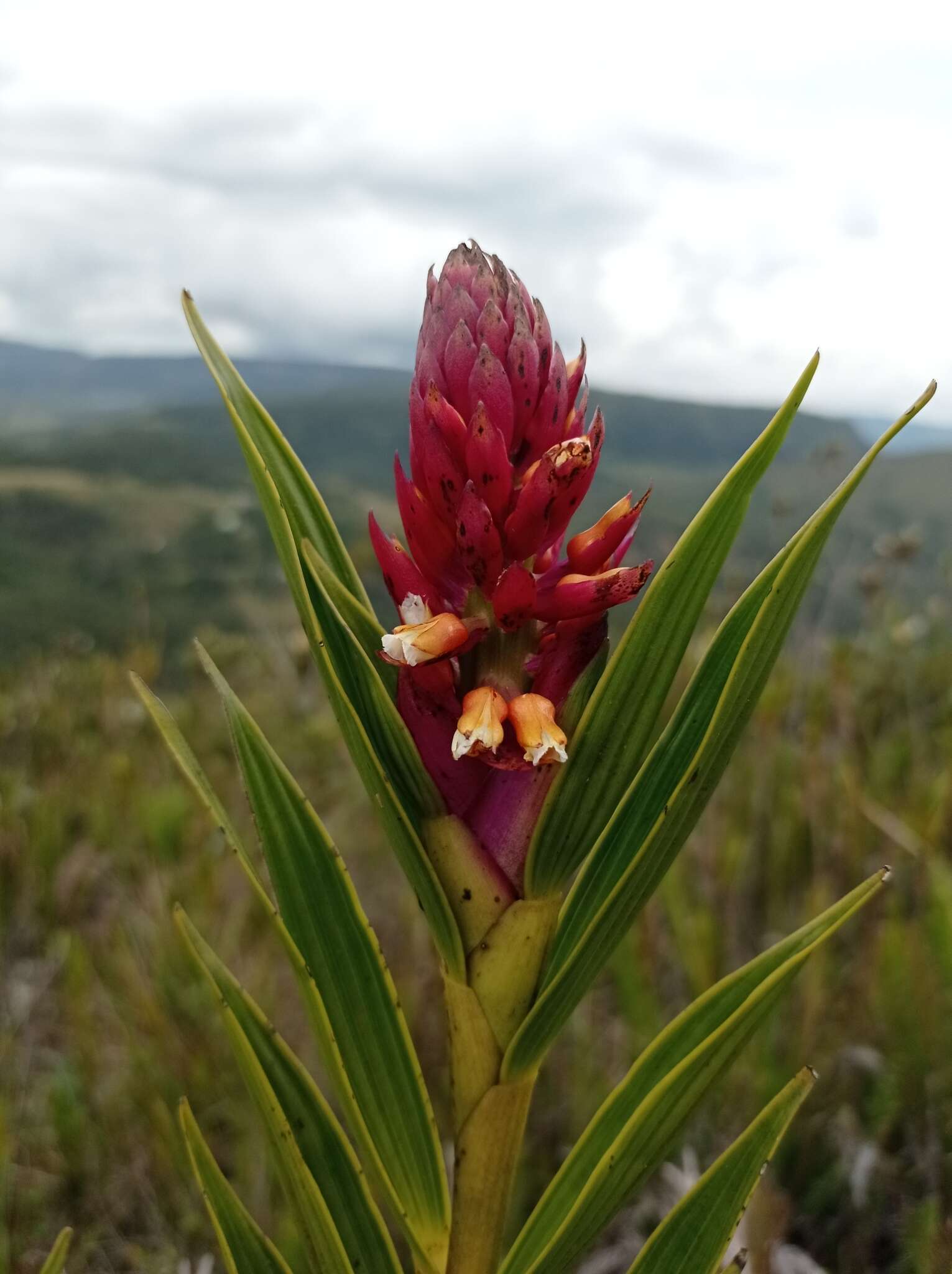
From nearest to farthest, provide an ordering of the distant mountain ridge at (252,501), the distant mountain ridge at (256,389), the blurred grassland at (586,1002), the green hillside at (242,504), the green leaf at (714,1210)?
the green leaf at (714,1210)
the blurred grassland at (586,1002)
the distant mountain ridge at (252,501)
the green hillside at (242,504)
the distant mountain ridge at (256,389)

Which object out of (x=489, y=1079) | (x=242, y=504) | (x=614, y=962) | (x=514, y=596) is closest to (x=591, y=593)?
(x=514, y=596)

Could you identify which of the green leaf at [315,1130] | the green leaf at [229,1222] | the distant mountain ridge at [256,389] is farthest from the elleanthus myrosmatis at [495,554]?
the distant mountain ridge at [256,389]

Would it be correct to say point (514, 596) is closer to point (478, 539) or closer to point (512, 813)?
point (478, 539)

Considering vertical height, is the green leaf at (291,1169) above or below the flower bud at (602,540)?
below

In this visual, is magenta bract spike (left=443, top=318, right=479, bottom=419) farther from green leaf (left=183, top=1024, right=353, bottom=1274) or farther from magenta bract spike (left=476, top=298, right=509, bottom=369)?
green leaf (left=183, top=1024, right=353, bottom=1274)

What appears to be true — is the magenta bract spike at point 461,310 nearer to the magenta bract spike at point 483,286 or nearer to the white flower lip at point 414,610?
the magenta bract spike at point 483,286

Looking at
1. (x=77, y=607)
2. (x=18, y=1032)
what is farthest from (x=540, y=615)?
(x=77, y=607)

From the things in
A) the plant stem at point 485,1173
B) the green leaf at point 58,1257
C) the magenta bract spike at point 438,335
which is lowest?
the green leaf at point 58,1257
